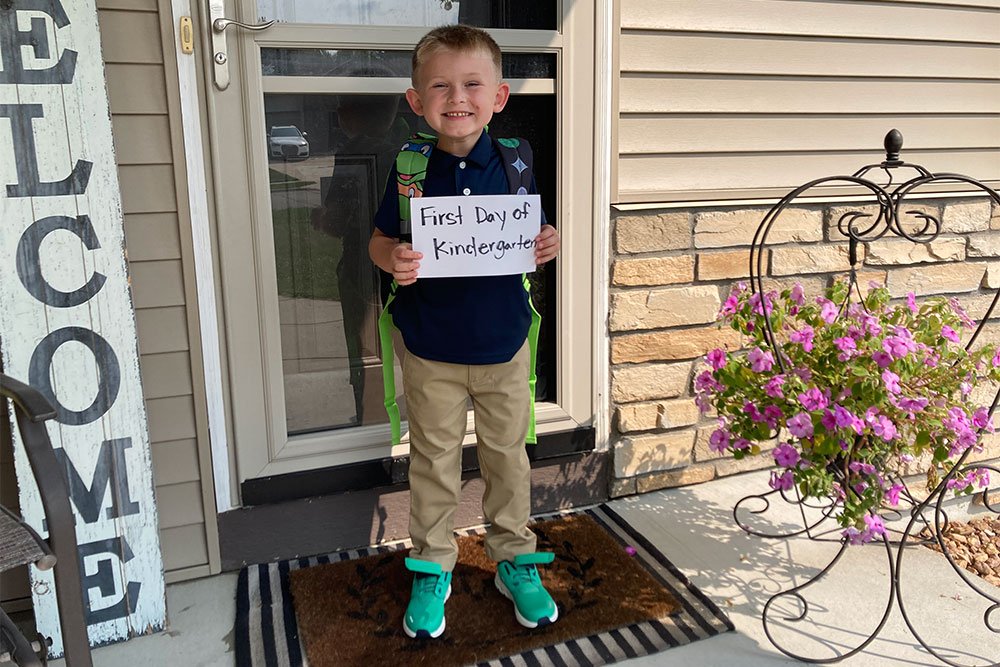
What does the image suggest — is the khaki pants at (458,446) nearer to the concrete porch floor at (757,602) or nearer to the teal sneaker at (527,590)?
the teal sneaker at (527,590)

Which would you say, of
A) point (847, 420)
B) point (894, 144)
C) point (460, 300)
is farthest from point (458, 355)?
point (894, 144)

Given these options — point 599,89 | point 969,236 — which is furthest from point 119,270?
point 969,236

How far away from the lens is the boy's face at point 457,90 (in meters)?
1.78

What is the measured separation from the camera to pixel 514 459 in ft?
6.77

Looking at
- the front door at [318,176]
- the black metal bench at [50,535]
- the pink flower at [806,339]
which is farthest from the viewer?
the front door at [318,176]

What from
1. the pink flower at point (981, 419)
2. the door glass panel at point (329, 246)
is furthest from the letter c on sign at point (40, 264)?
the pink flower at point (981, 419)

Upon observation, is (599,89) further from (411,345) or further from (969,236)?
(969,236)

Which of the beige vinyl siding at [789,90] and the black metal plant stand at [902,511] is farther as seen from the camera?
the beige vinyl siding at [789,90]

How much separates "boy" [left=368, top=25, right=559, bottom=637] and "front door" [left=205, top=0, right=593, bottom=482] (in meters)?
0.36

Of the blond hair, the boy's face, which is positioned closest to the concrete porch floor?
the boy's face

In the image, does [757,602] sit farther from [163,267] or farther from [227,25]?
[227,25]

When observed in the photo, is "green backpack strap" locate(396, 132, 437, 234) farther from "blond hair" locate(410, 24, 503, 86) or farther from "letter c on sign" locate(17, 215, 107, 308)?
"letter c on sign" locate(17, 215, 107, 308)

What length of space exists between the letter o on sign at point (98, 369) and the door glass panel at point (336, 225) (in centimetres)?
48

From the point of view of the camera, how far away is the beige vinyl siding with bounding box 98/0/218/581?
195 centimetres
